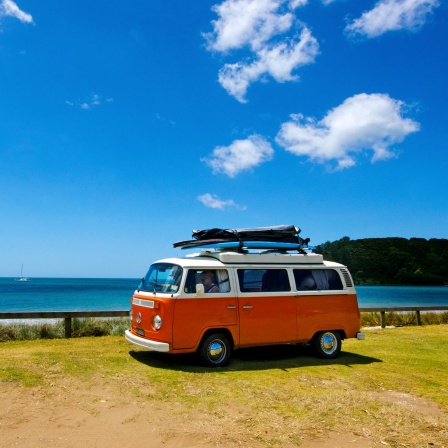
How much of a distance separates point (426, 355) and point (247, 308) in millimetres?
5266

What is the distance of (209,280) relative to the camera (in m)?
9.40

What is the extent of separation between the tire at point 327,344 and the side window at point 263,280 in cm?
146

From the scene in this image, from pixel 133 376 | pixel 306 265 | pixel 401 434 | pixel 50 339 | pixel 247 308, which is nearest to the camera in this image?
pixel 401 434

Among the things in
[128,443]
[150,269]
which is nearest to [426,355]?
[150,269]

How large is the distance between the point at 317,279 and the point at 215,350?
3.10m

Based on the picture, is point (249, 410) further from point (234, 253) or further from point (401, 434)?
point (234, 253)

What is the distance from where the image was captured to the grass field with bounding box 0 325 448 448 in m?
5.59

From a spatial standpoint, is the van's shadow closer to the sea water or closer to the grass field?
the grass field

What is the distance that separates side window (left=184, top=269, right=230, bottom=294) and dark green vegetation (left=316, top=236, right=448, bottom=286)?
93899mm

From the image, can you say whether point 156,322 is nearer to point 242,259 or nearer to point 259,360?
point 242,259

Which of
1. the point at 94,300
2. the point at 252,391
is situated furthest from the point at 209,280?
the point at 94,300

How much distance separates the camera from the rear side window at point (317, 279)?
1045 centimetres

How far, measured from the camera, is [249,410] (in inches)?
253

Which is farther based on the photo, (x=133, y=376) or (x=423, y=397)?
(x=133, y=376)
